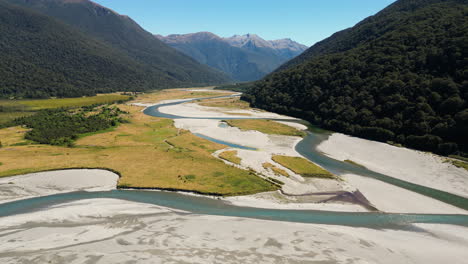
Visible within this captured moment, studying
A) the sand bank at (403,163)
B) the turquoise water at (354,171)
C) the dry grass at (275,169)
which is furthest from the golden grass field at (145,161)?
the sand bank at (403,163)

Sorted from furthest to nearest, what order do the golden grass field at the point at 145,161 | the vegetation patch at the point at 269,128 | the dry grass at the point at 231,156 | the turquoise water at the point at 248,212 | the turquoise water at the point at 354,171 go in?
the vegetation patch at the point at 269,128 < the dry grass at the point at 231,156 < the golden grass field at the point at 145,161 < the turquoise water at the point at 354,171 < the turquoise water at the point at 248,212

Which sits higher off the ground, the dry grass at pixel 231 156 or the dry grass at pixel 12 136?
the dry grass at pixel 12 136

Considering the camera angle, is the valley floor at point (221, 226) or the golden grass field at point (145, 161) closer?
the valley floor at point (221, 226)

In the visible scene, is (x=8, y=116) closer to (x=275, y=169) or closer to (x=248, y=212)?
(x=275, y=169)

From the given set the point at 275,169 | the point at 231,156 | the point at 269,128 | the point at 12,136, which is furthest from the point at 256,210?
the point at 12,136

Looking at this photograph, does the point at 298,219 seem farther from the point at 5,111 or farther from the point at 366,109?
the point at 5,111

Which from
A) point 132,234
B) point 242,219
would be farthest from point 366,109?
point 132,234

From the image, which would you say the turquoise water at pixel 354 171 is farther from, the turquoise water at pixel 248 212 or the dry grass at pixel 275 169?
the dry grass at pixel 275 169
